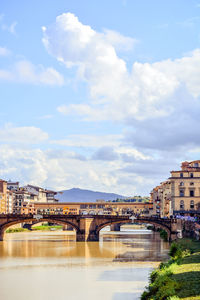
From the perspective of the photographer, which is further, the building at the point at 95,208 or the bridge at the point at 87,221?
the building at the point at 95,208

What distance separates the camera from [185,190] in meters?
130

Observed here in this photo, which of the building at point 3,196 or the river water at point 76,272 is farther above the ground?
the building at point 3,196

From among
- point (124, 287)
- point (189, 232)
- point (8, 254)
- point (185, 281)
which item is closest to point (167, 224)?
point (189, 232)

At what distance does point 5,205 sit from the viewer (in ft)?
620

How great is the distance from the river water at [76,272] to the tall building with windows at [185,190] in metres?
40.9

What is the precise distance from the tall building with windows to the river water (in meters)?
40.9

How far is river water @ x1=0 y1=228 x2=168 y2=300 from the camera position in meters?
44.0

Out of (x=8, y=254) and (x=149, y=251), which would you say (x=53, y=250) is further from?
(x=149, y=251)

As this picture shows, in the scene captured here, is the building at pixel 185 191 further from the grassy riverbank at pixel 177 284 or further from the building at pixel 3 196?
the grassy riverbank at pixel 177 284

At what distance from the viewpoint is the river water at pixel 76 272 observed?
44.0m

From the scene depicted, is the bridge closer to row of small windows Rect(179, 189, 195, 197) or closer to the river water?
the river water

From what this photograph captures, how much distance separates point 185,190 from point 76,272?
7714 centimetres

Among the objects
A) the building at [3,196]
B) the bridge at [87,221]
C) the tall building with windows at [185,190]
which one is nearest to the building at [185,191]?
the tall building with windows at [185,190]

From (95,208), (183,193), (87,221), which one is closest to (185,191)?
(183,193)
